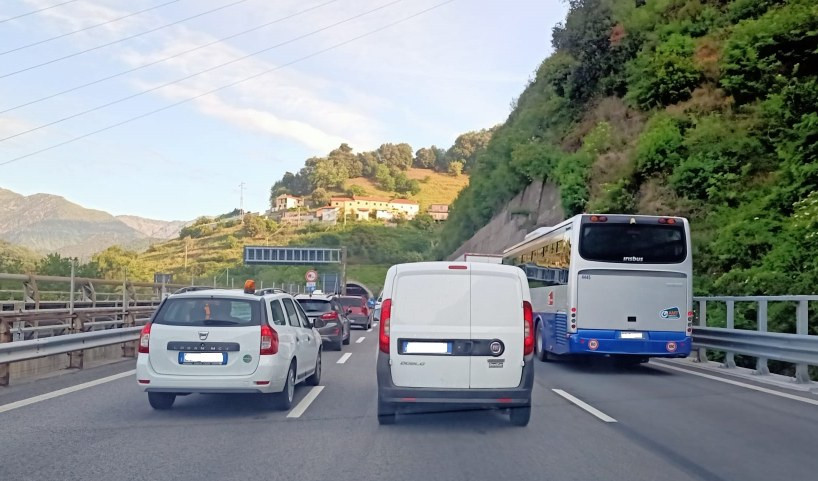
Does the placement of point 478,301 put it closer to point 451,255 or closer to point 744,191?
point 744,191

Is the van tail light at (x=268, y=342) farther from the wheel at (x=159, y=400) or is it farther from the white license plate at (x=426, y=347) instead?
the white license plate at (x=426, y=347)

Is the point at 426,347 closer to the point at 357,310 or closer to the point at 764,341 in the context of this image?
the point at 764,341

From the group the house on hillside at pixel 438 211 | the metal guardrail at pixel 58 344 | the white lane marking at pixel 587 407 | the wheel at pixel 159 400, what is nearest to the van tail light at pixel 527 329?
the white lane marking at pixel 587 407

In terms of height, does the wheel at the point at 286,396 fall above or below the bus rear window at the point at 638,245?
below

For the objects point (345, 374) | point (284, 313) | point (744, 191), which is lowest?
point (345, 374)

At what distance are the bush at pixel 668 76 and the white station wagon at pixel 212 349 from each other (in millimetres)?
26125

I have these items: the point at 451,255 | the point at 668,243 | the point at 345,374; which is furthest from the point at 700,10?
the point at 451,255

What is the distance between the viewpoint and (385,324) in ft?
29.5

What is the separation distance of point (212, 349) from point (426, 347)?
2730 mm

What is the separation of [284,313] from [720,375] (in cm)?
839

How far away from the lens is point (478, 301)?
29.4ft

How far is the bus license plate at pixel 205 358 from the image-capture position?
964 cm

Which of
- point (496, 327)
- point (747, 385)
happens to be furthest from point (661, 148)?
point (496, 327)

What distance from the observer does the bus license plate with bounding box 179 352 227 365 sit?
9641 mm
